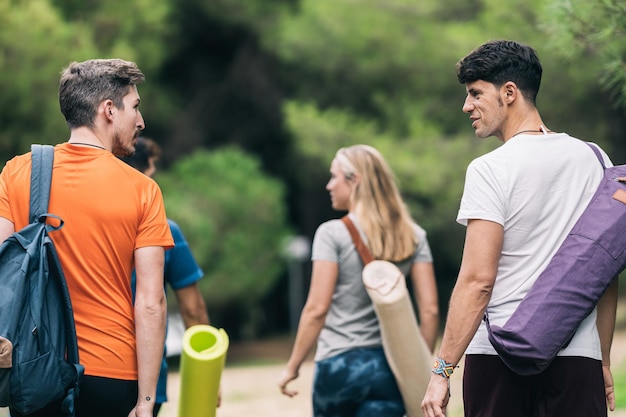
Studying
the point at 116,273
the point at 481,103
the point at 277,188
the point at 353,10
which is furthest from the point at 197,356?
the point at 277,188

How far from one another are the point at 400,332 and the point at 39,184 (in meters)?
1.50

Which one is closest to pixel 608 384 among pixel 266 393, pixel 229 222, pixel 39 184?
pixel 39 184

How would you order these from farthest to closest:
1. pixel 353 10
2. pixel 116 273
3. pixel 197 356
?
pixel 353 10 → pixel 197 356 → pixel 116 273

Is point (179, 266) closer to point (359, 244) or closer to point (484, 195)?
point (359, 244)

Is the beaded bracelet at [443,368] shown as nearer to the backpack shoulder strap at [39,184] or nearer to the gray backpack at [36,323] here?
the gray backpack at [36,323]

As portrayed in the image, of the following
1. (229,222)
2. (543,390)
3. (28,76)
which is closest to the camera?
(543,390)

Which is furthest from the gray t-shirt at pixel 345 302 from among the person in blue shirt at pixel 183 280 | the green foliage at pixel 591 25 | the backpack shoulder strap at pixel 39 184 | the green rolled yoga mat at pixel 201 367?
the green foliage at pixel 591 25

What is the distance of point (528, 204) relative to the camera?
2.54 m

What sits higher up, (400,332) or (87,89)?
(87,89)

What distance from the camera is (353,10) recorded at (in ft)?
48.5

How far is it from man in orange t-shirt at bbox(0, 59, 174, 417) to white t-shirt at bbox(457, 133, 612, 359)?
90 centimetres

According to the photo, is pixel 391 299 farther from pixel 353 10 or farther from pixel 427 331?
pixel 353 10

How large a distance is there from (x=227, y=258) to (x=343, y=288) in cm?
1181

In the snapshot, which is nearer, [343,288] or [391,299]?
[391,299]
